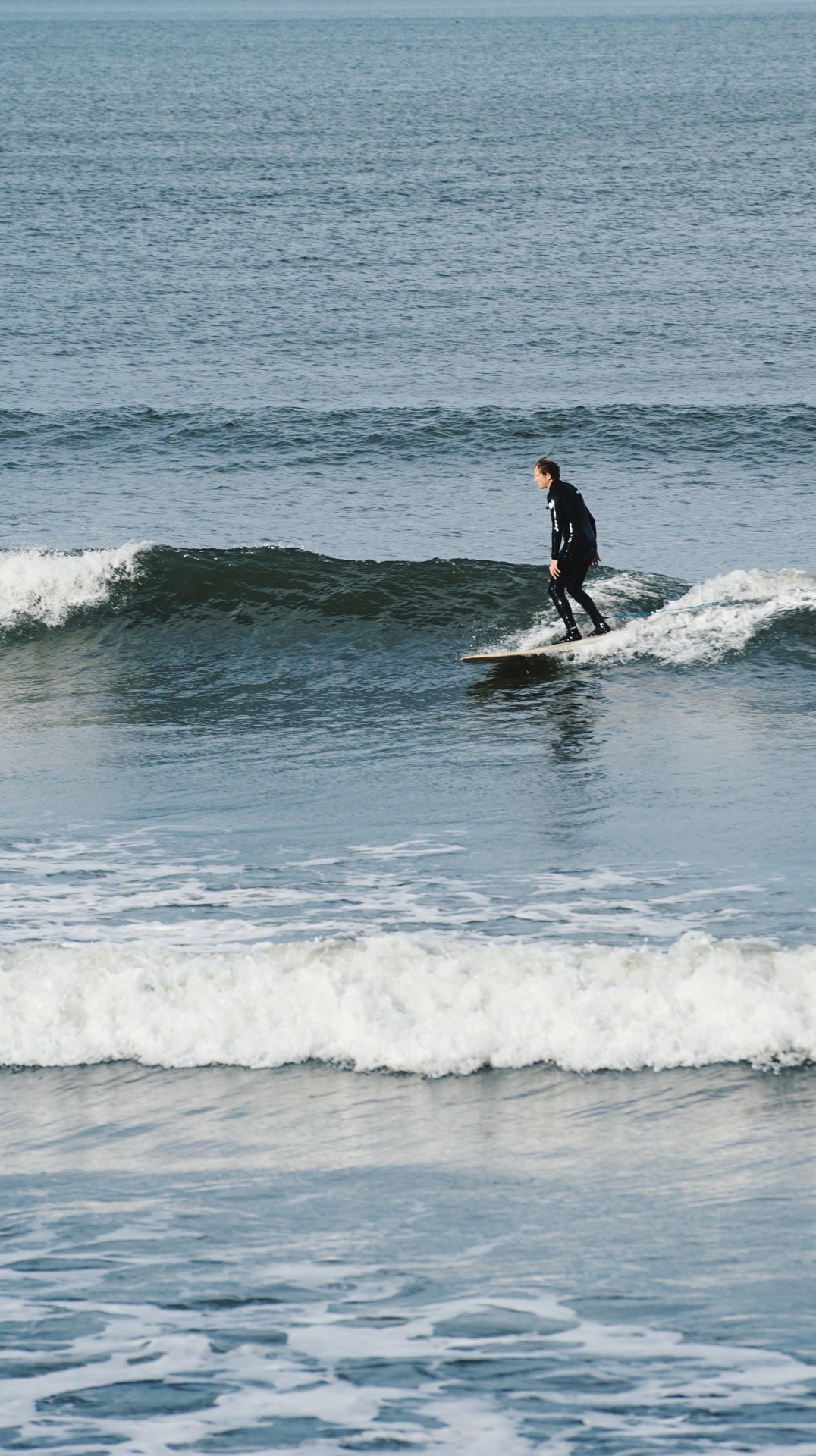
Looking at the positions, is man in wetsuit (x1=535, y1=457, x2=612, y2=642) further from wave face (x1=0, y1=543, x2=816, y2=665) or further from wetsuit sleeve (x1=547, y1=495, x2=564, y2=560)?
wave face (x1=0, y1=543, x2=816, y2=665)

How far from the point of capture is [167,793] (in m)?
10.9

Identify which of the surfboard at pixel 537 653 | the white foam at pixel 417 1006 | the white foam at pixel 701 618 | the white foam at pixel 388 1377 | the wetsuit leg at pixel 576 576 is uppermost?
the wetsuit leg at pixel 576 576

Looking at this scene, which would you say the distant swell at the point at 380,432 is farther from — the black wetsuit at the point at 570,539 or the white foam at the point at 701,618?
the black wetsuit at the point at 570,539

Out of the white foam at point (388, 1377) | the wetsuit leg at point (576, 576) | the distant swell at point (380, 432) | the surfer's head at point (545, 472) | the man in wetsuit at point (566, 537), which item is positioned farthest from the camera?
the distant swell at point (380, 432)

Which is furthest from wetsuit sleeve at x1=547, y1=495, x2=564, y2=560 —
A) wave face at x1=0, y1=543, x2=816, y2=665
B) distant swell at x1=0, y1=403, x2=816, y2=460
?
distant swell at x1=0, y1=403, x2=816, y2=460

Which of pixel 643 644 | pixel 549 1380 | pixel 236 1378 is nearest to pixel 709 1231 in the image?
pixel 549 1380

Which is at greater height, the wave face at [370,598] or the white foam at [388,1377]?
the wave face at [370,598]

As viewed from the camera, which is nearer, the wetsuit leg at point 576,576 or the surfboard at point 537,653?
the wetsuit leg at point 576,576

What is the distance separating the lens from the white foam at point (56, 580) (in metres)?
16.7

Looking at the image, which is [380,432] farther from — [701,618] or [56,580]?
[701,618]

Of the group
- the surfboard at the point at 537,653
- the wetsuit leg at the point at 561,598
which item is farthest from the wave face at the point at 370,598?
the wetsuit leg at the point at 561,598

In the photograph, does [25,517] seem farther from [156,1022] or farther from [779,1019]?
A: [779,1019]

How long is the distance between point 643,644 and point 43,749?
578cm

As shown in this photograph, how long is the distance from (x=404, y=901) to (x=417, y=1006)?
1.40 m
